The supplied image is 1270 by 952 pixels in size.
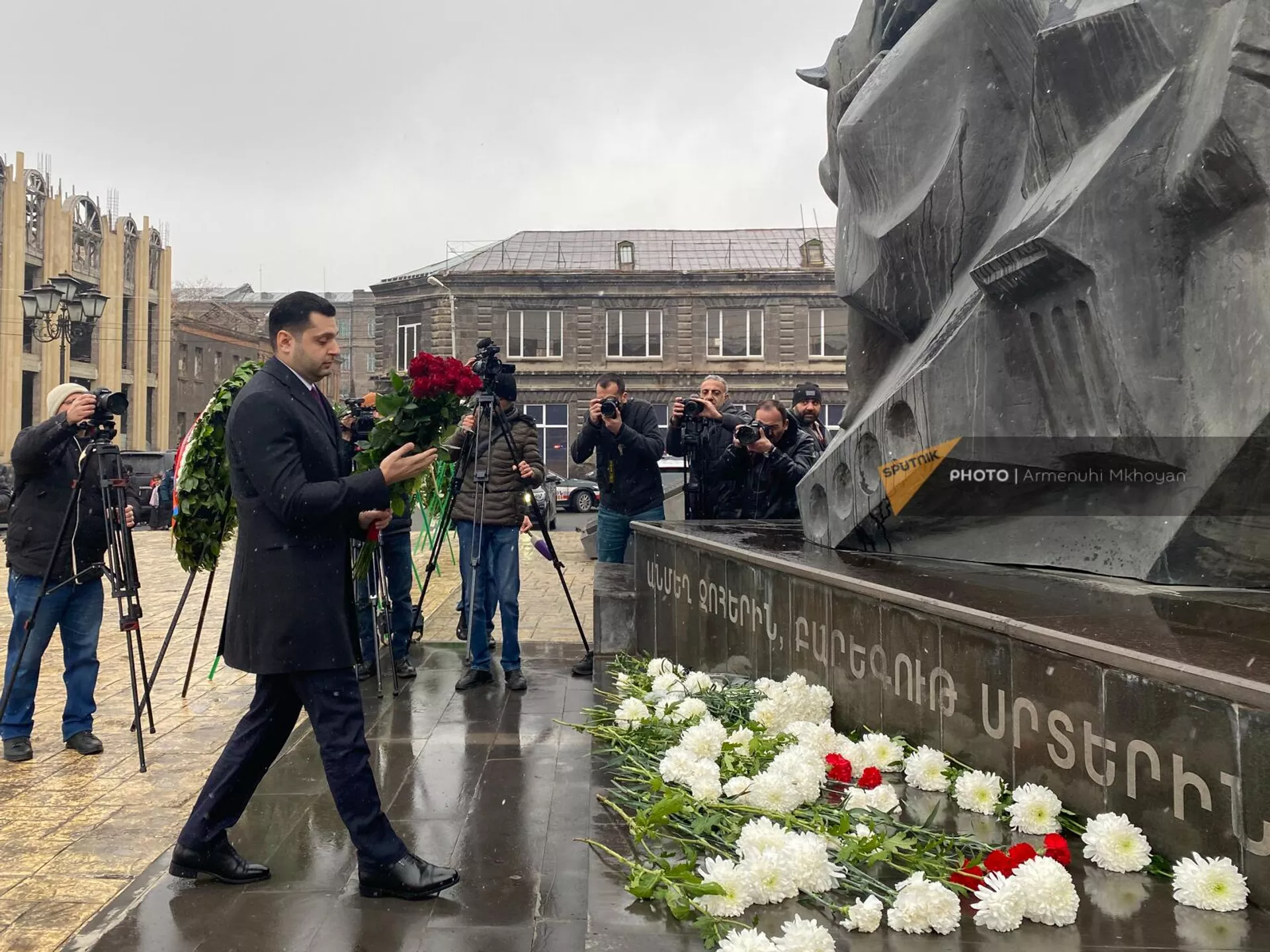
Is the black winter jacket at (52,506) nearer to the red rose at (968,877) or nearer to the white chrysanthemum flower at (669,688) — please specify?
the white chrysanthemum flower at (669,688)

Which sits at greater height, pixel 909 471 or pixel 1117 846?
pixel 909 471

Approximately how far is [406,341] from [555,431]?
7459 mm

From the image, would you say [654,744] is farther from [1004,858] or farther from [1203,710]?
[1203,710]

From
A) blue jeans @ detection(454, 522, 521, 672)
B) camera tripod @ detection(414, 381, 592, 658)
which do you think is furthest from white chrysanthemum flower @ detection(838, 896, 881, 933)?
blue jeans @ detection(454, 522, 521, 672)

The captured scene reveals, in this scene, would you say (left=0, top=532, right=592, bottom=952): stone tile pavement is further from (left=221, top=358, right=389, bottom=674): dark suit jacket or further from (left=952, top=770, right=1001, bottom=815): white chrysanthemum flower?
(left=952, top=770, right=1001, bottom=815): white chrysanthemum flower

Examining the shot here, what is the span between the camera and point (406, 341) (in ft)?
134

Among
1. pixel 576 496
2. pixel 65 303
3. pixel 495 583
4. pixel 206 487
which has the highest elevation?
pixel 65 303

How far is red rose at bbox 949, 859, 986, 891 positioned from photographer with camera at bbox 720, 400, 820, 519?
4072 mm

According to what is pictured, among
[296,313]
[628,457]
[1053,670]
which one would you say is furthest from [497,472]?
[1053,670]

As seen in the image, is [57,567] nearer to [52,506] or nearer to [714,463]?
[52,506]

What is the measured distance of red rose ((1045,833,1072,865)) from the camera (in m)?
2.44

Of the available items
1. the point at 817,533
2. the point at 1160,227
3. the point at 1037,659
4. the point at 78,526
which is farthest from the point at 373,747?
the point at 1160,227

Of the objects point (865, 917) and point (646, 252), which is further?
point (646, 252)

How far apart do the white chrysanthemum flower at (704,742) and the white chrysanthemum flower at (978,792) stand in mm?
898
